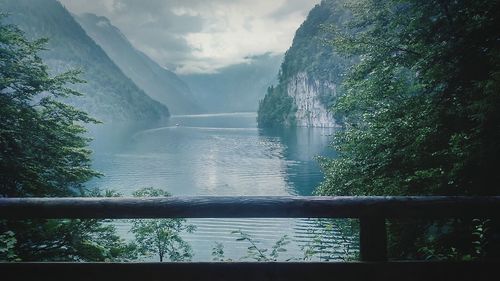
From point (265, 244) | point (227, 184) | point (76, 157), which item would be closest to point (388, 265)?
point (76, 157)

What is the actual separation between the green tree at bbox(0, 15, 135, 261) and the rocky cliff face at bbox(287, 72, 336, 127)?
497 feet

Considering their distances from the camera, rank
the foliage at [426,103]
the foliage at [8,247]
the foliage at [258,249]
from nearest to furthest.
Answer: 1. the foliage at [8,247]
2. the foliage at [258,249]
3. the foliage at [426,103]

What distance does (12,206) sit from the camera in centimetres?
244

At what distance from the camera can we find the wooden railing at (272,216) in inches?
93.4

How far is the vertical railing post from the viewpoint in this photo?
243 cm

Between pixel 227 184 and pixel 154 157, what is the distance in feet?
99.3

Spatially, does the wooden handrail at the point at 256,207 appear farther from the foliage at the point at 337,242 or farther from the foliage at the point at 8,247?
the foliage at the point at 337,242

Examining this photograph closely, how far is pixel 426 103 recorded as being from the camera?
805cm

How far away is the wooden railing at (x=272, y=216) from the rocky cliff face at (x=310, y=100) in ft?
521

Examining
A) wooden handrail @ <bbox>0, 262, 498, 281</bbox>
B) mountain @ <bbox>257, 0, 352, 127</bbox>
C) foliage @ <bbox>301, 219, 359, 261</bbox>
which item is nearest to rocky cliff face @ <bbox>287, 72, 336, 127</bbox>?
mountain @ <bbox>257, 0, 352, 127</bbox>

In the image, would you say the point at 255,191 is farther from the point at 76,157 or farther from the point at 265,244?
the point at 76,157

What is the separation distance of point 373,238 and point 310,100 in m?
176

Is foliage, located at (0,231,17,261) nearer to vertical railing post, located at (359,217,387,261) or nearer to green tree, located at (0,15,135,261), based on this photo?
green tree, located at (0,15,135,261)

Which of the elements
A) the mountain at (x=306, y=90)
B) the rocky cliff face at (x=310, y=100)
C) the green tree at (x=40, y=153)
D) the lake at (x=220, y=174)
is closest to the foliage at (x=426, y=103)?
the green tree at (x=40, y=153)
